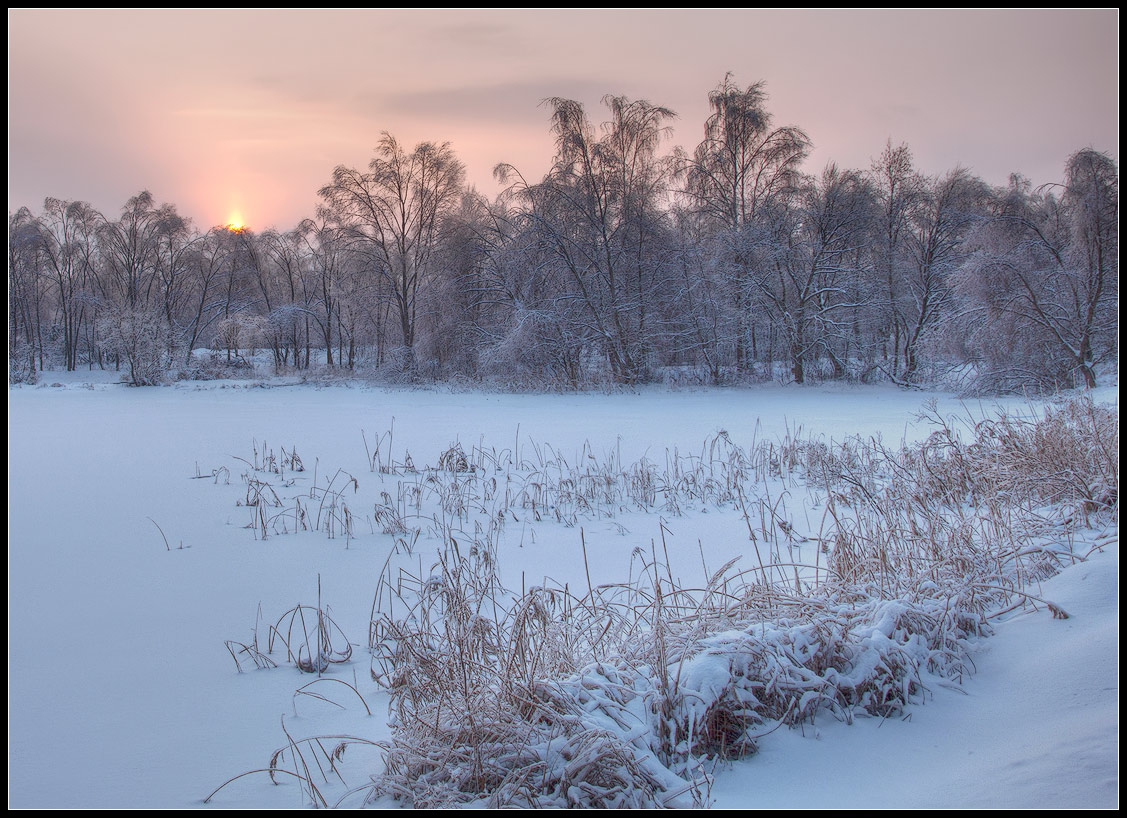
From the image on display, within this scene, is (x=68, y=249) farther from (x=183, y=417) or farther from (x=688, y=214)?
(x=688, y=214)

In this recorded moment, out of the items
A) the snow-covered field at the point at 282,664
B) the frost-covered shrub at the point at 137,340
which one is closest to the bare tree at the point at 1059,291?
the snow-covered field at the point at 282,664

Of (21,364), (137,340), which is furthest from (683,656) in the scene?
(21,364)

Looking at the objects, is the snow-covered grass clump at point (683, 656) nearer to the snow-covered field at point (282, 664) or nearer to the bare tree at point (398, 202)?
the snow-covered field at point (282, 664)

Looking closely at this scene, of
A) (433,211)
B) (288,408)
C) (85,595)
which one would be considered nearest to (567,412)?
(288,408)

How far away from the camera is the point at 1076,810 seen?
5.65 feet

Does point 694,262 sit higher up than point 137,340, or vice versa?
point 694,262

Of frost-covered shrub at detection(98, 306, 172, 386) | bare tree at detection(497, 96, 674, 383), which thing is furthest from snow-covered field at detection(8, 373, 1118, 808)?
frost-covered shrub at detection(98, 306, 172, 386)

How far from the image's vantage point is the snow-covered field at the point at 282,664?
2086mm

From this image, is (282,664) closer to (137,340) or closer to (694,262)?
(694,262)

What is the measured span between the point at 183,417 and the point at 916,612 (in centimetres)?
1547

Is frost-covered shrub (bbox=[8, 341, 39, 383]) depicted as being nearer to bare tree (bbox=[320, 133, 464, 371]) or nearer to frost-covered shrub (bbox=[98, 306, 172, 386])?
frost-covered shrub (bbox=[98, 306, 172, 386])

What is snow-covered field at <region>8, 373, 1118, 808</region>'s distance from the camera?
6.84 ft

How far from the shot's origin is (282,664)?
3391mm

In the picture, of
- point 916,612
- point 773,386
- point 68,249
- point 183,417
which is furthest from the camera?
point 68,249
